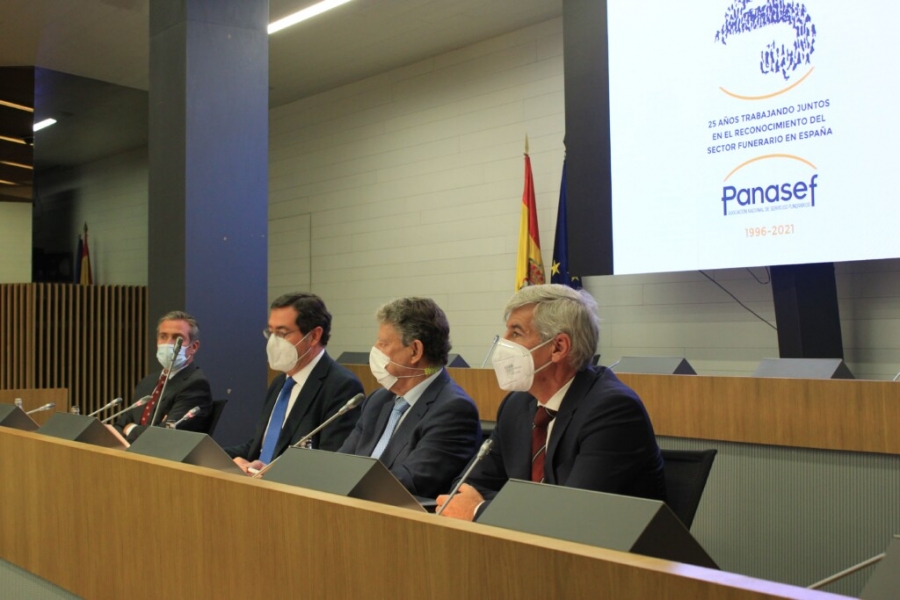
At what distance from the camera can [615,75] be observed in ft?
17.3

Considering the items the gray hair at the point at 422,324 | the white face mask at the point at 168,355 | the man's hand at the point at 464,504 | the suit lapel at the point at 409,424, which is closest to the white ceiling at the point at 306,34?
the white face mask at the point at 168,355

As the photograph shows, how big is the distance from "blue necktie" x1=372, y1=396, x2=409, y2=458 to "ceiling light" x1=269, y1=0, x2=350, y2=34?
4121 millimetres

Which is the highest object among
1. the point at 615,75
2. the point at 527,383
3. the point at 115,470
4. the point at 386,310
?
the point at 615,75

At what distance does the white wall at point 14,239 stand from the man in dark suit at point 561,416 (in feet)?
23.8

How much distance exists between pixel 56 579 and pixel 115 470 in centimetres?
42

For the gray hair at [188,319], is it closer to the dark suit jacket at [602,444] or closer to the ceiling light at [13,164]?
the dark suit jacket at [602,444]

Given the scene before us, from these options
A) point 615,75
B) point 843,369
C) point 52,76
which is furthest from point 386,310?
point 52,76

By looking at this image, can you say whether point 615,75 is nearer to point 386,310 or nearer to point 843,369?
point 843,369

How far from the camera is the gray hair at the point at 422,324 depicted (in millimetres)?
2852

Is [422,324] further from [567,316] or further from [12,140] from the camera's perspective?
[12,140]

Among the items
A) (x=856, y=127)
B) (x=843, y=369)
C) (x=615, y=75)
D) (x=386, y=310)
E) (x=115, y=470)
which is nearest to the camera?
(x=115, y=470)

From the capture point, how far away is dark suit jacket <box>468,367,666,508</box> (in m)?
1.98

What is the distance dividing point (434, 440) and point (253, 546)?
1.03m

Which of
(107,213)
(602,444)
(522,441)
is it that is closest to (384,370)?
(522,441)
